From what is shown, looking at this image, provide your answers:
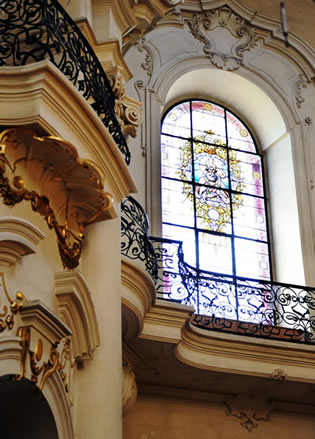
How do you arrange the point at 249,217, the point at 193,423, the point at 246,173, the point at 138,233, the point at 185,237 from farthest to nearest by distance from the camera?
the point at 246,173 → the point at 249,217 → the point at 185,237 → the point at 193,423 → the point at 138,233

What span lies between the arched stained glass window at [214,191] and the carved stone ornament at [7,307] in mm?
6157

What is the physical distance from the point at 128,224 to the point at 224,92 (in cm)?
484

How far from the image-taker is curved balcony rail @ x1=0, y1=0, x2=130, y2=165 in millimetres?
7309

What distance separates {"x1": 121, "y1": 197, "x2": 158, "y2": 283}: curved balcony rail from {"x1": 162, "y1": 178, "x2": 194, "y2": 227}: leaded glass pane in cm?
233

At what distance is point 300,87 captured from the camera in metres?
13.9

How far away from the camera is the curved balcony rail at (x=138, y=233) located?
32.3 ft

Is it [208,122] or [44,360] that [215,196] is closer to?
[208,122]

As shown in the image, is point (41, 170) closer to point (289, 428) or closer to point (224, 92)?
point (289, 428)

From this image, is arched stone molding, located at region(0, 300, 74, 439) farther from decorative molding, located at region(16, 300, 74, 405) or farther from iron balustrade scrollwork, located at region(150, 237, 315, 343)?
iron balustrade scrollwork, located at region(150, 237, 315, 343)

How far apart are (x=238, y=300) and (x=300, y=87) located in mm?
3714

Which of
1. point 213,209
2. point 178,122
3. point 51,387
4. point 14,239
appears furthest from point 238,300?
point 14,239

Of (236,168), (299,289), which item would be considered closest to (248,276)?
(299,289)

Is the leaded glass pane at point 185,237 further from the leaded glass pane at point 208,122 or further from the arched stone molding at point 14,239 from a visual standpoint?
the arched stone molding at point 14,239

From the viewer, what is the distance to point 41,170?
695cm
